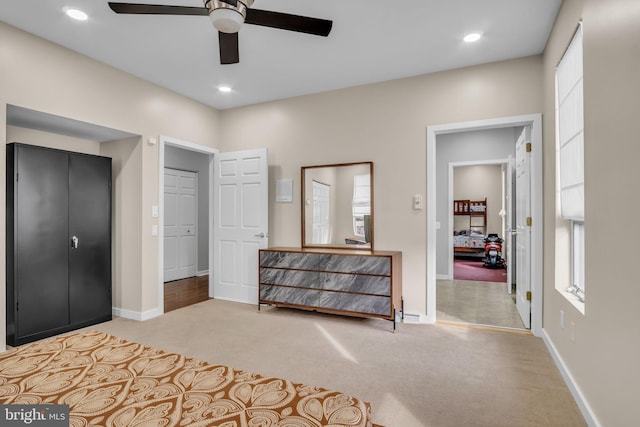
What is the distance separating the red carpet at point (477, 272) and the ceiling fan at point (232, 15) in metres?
5.32

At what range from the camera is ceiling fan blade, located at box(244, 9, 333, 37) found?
2.01 m

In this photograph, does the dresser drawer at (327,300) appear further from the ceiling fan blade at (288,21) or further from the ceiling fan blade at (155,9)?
the ceiling fan blade at (155,9)

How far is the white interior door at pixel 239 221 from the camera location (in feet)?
14.7

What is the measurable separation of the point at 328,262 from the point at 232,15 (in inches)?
100

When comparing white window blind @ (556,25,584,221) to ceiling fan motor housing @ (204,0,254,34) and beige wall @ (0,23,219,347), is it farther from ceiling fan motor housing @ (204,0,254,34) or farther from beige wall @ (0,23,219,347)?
beige wall @ (0,23,219,347)

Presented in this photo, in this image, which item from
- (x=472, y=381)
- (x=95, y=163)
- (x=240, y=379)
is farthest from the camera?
(x=95, y=163)

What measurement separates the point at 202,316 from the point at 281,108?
281 centimetres

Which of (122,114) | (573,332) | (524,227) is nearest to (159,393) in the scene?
(573,332)

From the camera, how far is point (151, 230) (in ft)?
13.0

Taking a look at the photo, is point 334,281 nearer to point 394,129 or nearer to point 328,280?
point 328,280

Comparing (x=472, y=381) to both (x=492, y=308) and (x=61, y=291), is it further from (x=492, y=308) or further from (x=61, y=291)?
(x=61, y=291)

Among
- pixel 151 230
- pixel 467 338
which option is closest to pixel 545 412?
pixel 467 338

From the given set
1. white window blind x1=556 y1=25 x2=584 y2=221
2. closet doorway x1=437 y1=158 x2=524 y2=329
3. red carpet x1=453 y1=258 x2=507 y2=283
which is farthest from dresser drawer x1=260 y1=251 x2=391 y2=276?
red carpet x1=453 y1=258 x2=507 y2=283

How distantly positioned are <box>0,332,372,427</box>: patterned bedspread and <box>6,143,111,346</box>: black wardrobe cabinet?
5.03ft
